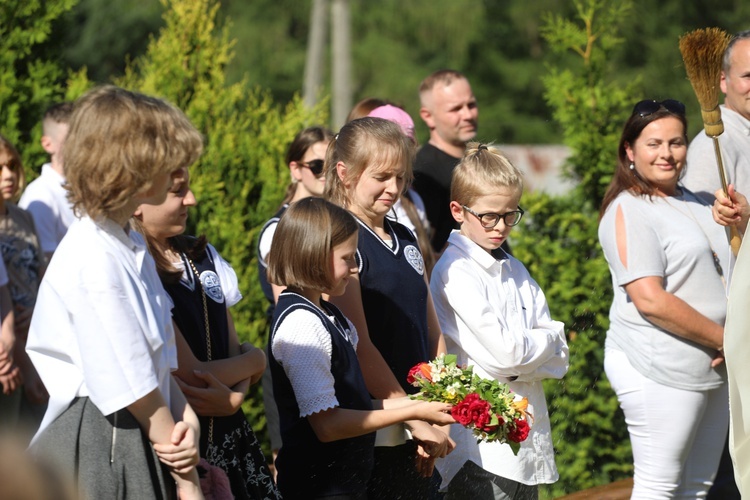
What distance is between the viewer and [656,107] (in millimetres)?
5066

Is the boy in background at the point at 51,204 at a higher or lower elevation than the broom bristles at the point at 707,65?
lower

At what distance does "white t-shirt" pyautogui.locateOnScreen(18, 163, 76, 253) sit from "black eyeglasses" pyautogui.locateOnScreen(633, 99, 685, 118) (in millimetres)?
3257

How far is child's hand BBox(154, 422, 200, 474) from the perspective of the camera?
2895mm

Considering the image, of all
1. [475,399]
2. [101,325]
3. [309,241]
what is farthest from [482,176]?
→ [101,325]

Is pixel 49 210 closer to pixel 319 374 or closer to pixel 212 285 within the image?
pixel 212 285

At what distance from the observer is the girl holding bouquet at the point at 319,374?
3.67 m

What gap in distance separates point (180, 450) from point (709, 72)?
3.13 m

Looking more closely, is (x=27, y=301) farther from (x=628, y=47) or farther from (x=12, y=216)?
(x=628, y=47)

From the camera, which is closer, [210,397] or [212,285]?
[210,397]

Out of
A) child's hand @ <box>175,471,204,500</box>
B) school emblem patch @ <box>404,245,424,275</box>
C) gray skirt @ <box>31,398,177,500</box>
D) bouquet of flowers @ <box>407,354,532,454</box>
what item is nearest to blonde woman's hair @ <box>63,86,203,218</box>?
gray skirt @ <box>31,398,177,500</box>

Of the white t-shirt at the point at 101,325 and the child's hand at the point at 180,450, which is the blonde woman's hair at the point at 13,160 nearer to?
the white t-shirt at the point at 101,325

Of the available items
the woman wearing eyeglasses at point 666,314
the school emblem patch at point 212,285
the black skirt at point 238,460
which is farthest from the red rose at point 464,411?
the woman wearing eyeglasses at point 666,314

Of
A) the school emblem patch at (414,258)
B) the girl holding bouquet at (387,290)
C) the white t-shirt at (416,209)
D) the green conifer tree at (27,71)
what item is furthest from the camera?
the green conifer tree at (27,71)

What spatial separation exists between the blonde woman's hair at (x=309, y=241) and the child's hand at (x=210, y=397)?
1.59ft
